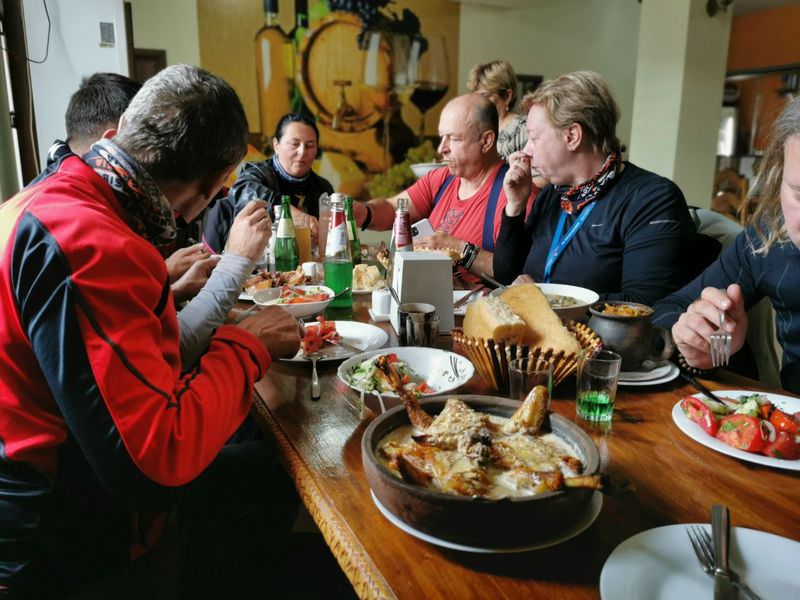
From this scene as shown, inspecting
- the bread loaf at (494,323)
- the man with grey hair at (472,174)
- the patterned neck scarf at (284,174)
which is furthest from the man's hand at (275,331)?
the patterned neck scarf at (284,174)

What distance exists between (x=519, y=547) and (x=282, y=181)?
10.1 ft

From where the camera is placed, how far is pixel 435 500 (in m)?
0.63

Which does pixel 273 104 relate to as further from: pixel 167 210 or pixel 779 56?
pixel 779 56

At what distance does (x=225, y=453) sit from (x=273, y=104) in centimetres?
393

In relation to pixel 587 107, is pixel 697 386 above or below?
below

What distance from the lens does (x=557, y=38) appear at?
19.4ft

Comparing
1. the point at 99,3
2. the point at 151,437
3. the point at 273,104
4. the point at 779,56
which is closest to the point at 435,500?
the point at 151,437

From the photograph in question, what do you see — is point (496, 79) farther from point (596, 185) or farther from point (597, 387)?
point (597, 387)

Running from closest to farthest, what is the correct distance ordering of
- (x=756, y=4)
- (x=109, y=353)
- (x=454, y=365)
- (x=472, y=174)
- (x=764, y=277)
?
(x=109, y=353) < (x=454, y=365) < (x=764, y=277) < (x=472, y=174) < (x=756, y=4)

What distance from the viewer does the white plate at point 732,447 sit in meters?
0.85

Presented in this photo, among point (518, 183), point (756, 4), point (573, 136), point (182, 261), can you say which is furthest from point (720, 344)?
point (756, 4)

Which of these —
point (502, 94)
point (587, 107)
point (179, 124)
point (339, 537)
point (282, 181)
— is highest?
point (502, 94)

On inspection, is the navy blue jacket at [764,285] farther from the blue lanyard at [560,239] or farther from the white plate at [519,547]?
the white plate at [519,547]

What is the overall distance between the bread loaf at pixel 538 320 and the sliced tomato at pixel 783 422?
333 millimetres
